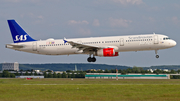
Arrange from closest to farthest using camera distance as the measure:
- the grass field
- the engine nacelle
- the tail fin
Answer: the grass field, the engine nacelle, the tail fin

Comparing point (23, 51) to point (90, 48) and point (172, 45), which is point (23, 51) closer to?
point (90, 48)

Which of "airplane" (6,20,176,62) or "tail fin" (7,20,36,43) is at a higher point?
"tail fin" (7,20,36,43)

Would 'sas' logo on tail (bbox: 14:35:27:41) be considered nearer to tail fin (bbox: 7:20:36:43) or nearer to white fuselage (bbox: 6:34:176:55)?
tail fin (bbox: 7:20:36:43)

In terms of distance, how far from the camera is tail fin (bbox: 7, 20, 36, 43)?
59.4 meters

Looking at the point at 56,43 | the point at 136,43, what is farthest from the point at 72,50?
the point at 136,43

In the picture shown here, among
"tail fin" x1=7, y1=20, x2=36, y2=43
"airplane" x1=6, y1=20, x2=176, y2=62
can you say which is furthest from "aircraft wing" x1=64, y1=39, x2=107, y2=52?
"tail fin" x1=7, y1=20, x2=36, y2=43

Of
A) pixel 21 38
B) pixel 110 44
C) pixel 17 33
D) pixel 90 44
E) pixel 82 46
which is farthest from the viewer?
pixel 17 33

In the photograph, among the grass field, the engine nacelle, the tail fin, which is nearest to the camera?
the grass field

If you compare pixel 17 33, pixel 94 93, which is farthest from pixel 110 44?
pixel 94 93

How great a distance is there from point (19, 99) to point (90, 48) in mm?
28595

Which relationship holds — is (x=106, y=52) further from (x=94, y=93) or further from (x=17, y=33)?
(x=94, y=93)

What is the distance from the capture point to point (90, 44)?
54406mm

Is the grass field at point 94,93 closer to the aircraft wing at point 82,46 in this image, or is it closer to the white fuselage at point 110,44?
the white fuselage at point 110,44

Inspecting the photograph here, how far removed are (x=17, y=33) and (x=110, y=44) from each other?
20.4 meters
